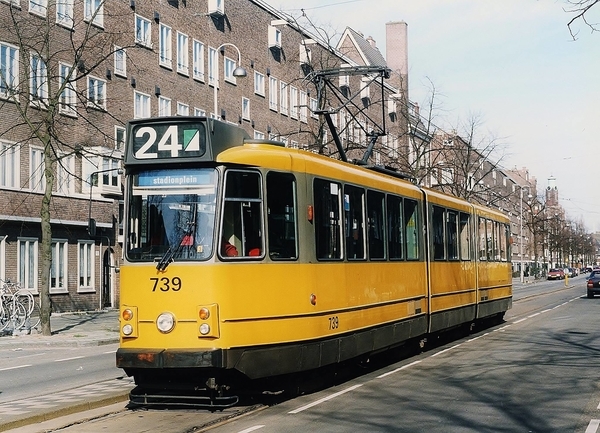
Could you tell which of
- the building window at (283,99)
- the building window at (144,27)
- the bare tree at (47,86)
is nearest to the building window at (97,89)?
the bare tree at (47,86)

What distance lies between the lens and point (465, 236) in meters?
22.1

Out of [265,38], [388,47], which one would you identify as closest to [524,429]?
[265,38]

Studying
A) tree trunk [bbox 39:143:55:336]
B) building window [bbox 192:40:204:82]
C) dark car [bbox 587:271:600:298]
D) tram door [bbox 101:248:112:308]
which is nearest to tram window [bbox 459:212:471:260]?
tree trunk [bbox 39:143:55:336]

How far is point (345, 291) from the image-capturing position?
13383mm

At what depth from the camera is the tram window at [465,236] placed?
21.6 metres

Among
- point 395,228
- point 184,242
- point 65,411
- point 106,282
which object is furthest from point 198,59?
point 65,411

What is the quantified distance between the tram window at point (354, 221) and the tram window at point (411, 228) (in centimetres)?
260

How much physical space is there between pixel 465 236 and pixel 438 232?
2863mm

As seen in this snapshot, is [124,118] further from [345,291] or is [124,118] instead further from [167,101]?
[345,291]

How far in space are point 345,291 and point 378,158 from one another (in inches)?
2010

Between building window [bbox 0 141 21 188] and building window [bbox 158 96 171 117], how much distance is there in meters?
10.8

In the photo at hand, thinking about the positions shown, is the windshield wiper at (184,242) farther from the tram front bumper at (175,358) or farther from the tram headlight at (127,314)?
the tram front bumper at (175,358)

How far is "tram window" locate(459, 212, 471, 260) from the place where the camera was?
2158 centimetres

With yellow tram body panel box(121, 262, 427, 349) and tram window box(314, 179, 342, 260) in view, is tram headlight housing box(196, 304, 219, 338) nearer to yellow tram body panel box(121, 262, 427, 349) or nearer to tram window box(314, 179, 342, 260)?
yellow tram body panel box(121, 262, 427, 349)
